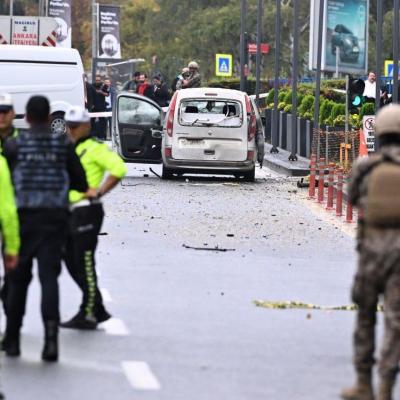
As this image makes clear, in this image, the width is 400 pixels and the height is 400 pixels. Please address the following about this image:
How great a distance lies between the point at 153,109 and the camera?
32.3 m

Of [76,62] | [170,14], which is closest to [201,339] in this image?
[76,62]

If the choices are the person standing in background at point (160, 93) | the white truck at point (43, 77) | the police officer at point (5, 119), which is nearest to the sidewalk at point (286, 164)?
the person standing in background at point (160, 93)

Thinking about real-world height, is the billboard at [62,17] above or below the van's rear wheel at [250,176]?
above

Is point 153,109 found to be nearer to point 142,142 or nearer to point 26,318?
point 142,142

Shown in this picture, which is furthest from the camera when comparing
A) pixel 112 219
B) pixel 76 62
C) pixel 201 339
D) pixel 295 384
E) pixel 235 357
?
pixel 76 62

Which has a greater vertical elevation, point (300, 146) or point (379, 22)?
point (379, 22)

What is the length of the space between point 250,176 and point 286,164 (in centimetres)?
501

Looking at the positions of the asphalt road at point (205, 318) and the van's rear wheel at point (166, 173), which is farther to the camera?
the van's rear wheel at point (166, 173)

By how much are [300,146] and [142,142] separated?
368 inches

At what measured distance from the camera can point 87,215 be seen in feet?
39.6

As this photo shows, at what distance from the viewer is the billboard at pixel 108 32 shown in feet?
237

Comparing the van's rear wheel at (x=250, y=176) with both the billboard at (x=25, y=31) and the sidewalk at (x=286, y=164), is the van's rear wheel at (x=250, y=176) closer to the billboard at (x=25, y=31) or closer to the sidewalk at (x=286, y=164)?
the sidewalk at (x=286, y=164)

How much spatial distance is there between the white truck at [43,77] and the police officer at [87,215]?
26719 millimetres

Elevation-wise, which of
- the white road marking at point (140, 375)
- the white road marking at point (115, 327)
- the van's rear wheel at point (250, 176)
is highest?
the white road marking at point (140, 375)
